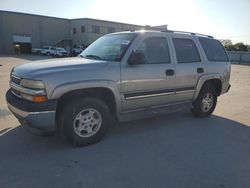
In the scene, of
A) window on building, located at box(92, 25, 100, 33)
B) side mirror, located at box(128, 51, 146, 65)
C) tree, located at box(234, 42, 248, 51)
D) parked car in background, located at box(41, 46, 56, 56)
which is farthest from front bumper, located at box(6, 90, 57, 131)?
tree, located at box(234, 42, 248, 51)

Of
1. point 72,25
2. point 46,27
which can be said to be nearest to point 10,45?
point 46,27

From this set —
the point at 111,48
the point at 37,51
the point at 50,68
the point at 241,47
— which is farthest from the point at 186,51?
the point at 241,47

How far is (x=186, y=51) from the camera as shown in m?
5.38

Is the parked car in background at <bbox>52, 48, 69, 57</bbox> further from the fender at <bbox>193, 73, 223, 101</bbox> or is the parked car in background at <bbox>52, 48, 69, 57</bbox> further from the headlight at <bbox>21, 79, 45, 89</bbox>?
the headlight at <bbox>21, 79, 45, 89</bbox>

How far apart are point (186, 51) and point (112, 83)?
2.16 m

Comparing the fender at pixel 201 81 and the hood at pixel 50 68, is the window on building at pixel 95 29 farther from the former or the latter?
the hood at pixel 50 68

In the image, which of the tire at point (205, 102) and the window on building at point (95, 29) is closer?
the tire at point (205, 102)

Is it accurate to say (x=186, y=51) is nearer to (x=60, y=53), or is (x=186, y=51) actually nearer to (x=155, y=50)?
(x=155, y=50)

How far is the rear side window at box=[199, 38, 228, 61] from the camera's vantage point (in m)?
5.85

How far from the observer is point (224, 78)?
621 cm

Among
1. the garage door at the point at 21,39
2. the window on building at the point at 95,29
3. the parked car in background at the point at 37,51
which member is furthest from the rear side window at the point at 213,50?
the garage door at the point at 21,39

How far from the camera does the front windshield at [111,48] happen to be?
14.5 ft

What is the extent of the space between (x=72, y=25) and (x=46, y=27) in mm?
5800

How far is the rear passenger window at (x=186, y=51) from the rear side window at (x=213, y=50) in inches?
15.0
